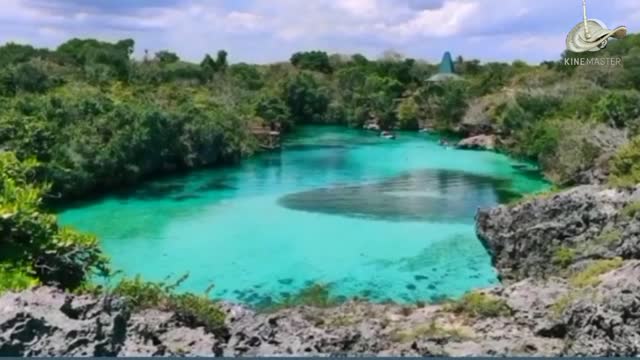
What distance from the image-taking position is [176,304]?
21.4 feet

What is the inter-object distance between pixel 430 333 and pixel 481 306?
114cm

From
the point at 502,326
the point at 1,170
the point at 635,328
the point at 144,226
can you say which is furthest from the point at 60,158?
the point at 635,328

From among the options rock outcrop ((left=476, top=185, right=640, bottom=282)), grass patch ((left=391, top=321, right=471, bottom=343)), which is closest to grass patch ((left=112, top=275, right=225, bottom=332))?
grass patch ((left=391, top=321, right=471, bottom=343))

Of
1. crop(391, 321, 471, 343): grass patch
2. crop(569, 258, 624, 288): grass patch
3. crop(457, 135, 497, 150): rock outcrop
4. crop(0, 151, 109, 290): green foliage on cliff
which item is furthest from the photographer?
crop(457, 135, 497, 150): rock outcrop

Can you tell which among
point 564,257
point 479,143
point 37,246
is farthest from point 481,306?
point 479,143

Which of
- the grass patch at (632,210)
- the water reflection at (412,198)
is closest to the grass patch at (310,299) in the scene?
the grass patch at (632,210)

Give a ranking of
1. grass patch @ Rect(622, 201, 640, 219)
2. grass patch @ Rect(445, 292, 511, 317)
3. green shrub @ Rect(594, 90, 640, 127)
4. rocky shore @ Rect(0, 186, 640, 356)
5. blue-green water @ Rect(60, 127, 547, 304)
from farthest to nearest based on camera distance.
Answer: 1. green shrub @ Rect(594, 90, 640, 127)
2. blue-green water @ Rect(60, 127, 547, 304)
3. grass patch @ Rect(622, 201, 640, 219)
4. grass patch @ Rect(445, 292, 511, 317)
5. rocky shore @ Rect(0, 186, 640, 356)

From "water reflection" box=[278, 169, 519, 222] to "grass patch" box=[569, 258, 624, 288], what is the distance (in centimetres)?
924

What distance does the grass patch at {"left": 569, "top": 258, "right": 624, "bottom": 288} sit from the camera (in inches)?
316

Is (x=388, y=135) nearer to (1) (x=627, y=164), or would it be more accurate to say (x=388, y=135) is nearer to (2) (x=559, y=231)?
(1) (x=627, y=164)

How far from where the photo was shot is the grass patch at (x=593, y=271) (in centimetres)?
803

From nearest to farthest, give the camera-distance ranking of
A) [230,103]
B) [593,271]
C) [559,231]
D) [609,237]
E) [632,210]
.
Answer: [593,271]
[609,237]
[632,210]
[559,231]
[230,103]

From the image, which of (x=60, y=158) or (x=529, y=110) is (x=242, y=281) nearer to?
(x=60, y=158)

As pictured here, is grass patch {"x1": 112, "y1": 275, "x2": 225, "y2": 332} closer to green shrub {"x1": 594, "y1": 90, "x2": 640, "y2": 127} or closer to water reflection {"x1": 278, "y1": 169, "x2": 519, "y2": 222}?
water reflection {"x1": 278, "y1": 169, "x2": 519, "y2": 222}
